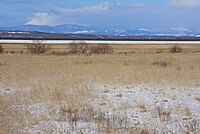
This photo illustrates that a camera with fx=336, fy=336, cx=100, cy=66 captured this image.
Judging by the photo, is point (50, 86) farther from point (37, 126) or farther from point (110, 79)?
point (37, 126)

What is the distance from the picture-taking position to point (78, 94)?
14.0 m

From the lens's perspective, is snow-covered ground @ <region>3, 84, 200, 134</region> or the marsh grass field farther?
the marsh grass field

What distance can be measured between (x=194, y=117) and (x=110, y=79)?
30.4 ft

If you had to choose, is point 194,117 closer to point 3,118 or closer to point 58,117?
point 58,117

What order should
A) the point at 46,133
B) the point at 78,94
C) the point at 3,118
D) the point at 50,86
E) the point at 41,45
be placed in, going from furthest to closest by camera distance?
the point at 41,45
the point at 50,86
the point at 78,94
the point at 3,118
the point at 46,133

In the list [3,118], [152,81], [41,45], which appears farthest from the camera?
[41,45]

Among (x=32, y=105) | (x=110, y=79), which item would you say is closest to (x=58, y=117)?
(x=32, y=105)

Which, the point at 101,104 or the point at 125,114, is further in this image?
the point at 101,104

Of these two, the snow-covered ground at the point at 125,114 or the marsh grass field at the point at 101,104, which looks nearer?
the snow-covered ground at the point at 125,114

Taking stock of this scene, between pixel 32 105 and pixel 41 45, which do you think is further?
pixel 41 45

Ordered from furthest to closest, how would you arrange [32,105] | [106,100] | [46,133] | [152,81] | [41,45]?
[41,45] → [152,81] → [106,100] → [32,105] → [46,133]

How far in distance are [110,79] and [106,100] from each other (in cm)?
608

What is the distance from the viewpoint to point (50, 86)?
16078 millimetres

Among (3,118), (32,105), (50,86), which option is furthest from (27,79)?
(3,118)
